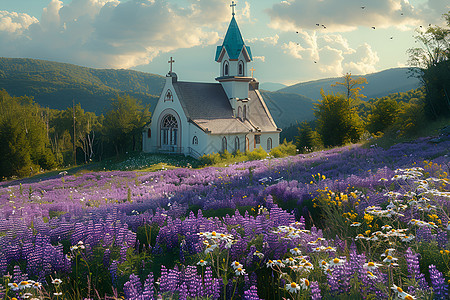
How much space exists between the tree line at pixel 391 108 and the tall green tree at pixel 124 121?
75.6 feet

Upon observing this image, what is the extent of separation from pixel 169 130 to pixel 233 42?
15969mm

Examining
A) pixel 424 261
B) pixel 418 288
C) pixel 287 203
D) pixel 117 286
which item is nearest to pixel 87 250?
pixel 117 286

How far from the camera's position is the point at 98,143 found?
77.8 metres

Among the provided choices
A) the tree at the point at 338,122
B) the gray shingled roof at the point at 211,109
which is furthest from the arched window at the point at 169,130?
the tree at the point at 338,122

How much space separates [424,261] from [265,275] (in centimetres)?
192

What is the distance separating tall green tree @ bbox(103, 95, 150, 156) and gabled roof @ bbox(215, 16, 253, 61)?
47.4 ft

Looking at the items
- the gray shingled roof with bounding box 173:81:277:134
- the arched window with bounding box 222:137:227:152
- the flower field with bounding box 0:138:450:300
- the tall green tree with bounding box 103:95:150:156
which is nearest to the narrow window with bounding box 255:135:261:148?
the gray shingled roof with bounding box 173:81:277:134

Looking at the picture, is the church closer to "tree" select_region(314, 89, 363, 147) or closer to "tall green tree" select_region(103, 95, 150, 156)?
"tall green tree" select_region(103, 95, 150, 156)

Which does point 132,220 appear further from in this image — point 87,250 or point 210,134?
point 210,134

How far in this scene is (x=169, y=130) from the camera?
4622 centimetres

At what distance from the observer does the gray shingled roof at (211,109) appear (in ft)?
145

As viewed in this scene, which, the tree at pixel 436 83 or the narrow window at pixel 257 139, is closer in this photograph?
the tree at pixel 436 83

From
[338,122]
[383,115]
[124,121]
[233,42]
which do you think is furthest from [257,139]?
[124,121]

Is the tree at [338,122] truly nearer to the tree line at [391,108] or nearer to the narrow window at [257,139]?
the tree line at [391,108]
